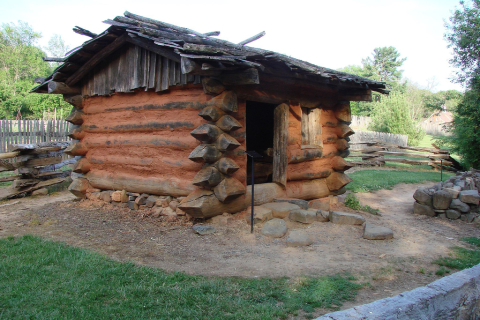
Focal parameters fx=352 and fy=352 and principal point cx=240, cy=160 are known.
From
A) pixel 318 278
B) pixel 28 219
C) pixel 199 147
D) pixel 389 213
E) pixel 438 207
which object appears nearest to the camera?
pixel 318 278

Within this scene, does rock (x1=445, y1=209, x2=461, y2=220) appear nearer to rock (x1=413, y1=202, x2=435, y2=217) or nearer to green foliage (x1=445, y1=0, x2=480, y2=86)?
rock (x1=413, y1=202, x2=435, y2=217)

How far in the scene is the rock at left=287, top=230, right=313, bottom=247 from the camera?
5727 mm

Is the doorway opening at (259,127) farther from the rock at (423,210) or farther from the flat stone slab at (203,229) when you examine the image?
the flat stone slab at (203,229)

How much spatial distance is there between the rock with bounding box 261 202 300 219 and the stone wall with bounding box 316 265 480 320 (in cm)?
366

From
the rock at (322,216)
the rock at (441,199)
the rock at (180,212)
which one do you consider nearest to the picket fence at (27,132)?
the rock at (180,212)

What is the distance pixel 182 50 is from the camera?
575cm

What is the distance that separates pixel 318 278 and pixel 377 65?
60812 millimetres

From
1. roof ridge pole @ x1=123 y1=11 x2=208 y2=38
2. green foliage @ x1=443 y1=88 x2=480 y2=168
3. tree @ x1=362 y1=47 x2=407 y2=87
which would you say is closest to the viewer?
roof ridge pole @ x1=123 y1=11 x2=208 y2=38

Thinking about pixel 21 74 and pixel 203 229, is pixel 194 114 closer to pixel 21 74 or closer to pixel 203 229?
pixel 203 229

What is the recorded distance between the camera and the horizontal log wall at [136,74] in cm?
688

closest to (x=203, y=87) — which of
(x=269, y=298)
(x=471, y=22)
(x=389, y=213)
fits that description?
(x=269, y=298)

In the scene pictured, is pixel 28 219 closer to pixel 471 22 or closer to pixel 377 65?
pixel 471 22

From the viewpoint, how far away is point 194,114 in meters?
6.77

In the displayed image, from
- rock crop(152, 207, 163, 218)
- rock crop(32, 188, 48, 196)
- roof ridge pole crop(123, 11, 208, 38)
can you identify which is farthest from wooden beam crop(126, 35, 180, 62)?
rock crop(32, 188, 48, 196)
